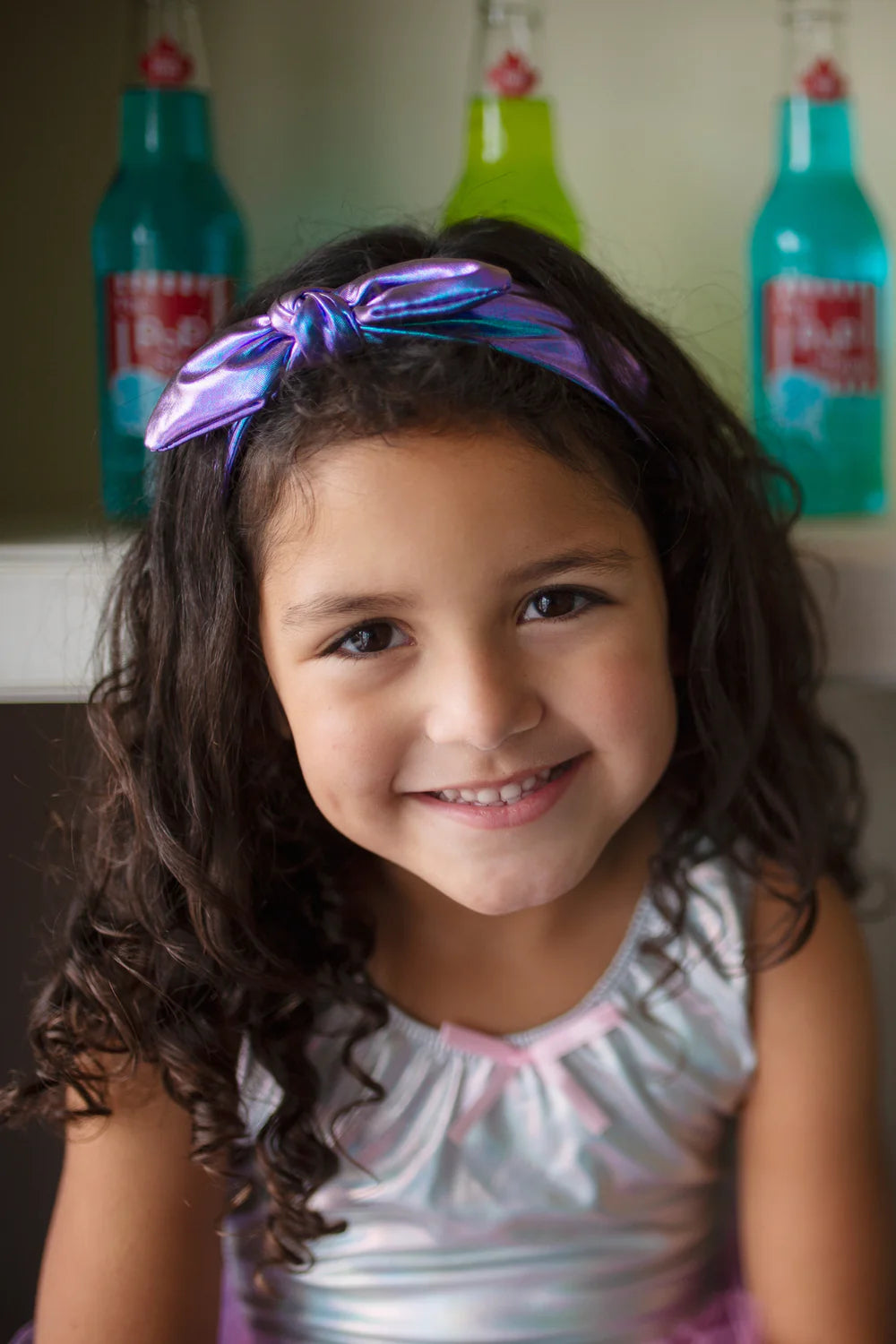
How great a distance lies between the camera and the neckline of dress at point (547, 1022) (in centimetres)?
84

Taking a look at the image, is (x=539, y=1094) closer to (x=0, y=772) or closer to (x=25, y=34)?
(x=0, y=772)

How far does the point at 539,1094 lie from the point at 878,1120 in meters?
0.22

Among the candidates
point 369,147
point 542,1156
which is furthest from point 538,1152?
point 369,147

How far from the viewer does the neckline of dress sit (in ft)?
A: 2.77

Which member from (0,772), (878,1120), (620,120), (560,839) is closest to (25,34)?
(620,120)

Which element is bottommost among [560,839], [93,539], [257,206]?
[560,839]

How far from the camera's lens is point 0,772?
108cm

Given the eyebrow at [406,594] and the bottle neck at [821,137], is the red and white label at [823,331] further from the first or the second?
the eyebrow at [406,594]

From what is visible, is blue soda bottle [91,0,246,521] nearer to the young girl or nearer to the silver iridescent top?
the young girl

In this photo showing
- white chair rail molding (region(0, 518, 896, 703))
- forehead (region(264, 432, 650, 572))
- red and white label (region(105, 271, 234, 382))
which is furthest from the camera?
red and white label (region(105, 271, 234, 382))

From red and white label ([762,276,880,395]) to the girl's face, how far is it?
0.78ft

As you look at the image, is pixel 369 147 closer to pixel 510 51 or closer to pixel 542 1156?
pixel 510 51

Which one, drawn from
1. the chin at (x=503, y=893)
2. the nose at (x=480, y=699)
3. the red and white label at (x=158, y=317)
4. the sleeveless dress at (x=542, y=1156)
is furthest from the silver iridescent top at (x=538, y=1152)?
the red and white label at (x=158, y=317)

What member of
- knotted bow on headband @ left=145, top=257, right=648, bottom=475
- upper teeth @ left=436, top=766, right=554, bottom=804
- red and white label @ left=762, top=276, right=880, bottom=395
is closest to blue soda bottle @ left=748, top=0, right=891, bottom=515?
red and white label @ left=762, top=276, right=880, bottom=395
